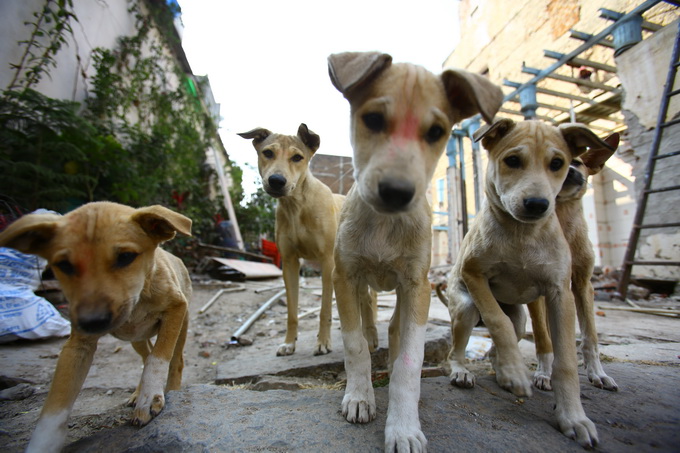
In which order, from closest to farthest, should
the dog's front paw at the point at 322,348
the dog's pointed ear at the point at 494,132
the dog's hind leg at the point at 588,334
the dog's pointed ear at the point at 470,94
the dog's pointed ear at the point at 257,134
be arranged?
1. the dog's pointed ear at the point at 470,94
2. the dog's hind leg at the point at 588,334
3. the dog's pointed ear at the point at 494,132
4. the dog's front paw at the point at 322,348
5. the dog's pointed ear at the point at 257,134

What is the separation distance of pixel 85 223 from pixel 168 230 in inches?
16.7

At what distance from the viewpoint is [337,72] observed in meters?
1.86

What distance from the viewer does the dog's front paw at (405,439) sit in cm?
157

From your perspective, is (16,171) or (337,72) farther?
(16,171)

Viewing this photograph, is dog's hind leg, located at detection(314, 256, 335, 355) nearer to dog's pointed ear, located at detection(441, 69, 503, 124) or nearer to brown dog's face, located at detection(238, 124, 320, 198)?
brown dog's face, located at detection(238, 124, 320, 198)

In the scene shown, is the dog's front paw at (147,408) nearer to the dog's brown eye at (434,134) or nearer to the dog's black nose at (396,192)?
the dog's black nose at (396,192)

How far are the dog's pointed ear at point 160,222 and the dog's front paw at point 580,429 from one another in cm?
229

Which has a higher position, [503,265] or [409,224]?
[409,224]

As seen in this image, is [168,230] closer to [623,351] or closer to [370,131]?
[370,131]

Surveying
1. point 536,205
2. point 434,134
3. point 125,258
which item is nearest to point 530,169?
point 536,205

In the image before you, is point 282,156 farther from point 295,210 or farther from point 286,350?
point 286,350

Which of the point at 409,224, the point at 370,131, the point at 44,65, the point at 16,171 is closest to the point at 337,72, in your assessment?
the point at 370,131

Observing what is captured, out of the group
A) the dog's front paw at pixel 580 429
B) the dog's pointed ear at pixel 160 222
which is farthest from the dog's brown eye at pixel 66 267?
the dog's front paw at pixel 580 429

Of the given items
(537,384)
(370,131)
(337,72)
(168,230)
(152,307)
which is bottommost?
(537,384)
